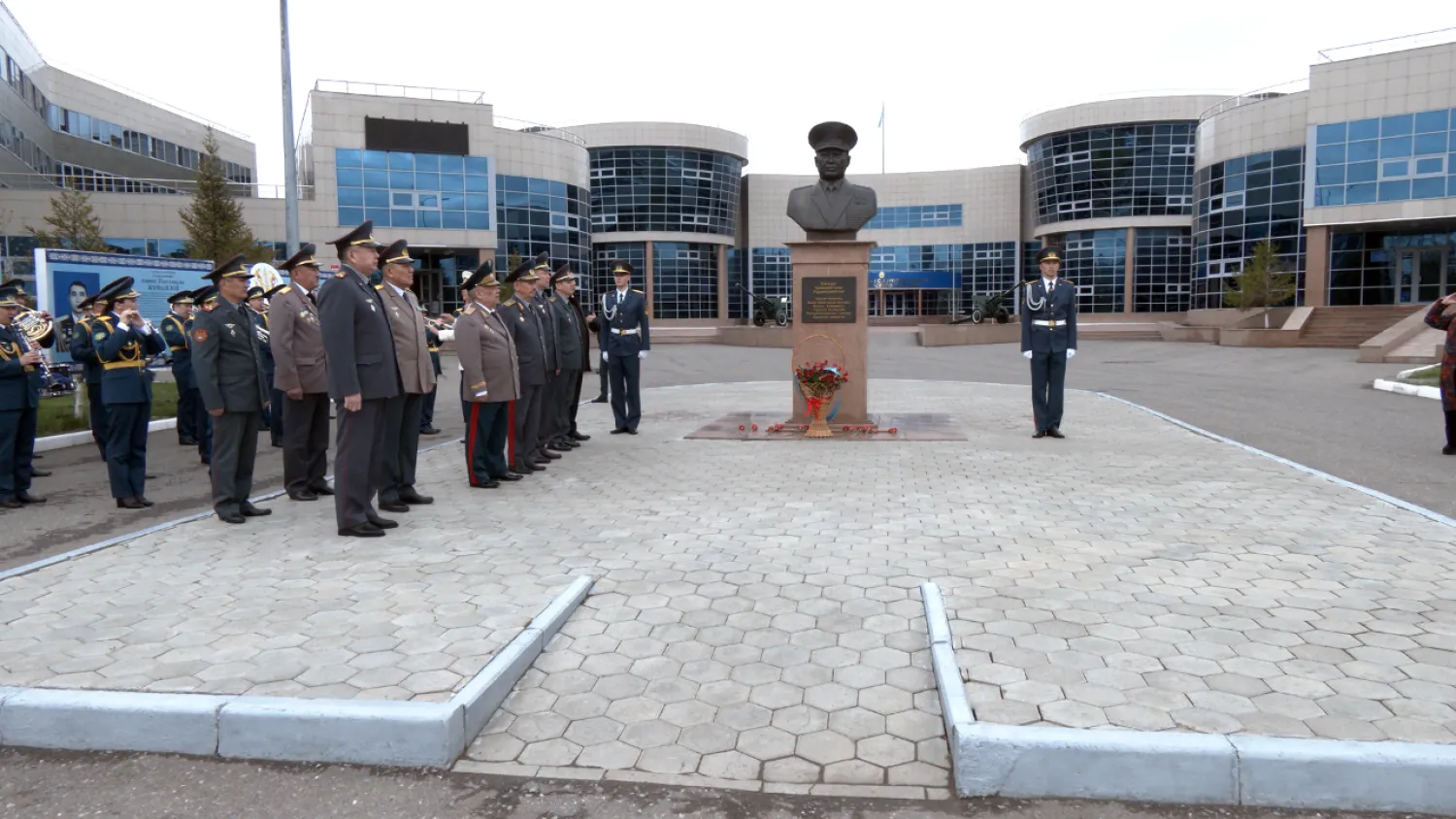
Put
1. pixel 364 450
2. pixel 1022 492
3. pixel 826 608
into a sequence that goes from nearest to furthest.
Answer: pixel 826 608
pixel 364 450
pixel 1022 492

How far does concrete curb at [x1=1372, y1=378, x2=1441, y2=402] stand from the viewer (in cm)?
1593

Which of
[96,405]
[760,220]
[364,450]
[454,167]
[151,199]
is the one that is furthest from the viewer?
[760,220]

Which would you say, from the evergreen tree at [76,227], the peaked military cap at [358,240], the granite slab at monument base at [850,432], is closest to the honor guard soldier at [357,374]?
the peaked military cap at [358,240]

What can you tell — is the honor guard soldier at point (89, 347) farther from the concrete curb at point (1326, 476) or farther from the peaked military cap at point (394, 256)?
the concrete curb at point (1326, 476)

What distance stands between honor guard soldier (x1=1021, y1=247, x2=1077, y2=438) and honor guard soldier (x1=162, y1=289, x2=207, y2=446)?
33.0 feet

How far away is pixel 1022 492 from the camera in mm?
7512

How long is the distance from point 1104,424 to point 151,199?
4352 cm

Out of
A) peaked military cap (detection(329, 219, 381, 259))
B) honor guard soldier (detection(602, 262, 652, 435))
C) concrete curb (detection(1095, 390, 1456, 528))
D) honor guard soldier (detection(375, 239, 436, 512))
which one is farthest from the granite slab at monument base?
peaked military cap (detection(329, 219, 381, 259))

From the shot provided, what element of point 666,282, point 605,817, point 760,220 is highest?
point 760,220

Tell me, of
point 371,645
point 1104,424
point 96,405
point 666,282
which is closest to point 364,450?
point 371,645

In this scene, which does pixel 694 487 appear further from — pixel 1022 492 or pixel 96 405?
pixel 96 405

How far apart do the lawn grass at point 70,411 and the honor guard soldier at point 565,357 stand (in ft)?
17.1

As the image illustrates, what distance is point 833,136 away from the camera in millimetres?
11836

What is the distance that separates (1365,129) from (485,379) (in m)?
44.3
